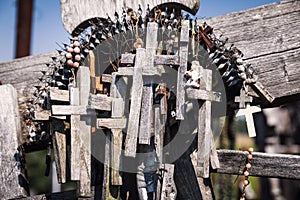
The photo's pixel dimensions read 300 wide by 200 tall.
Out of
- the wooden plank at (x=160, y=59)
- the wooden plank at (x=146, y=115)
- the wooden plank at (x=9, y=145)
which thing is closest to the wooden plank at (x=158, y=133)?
the wooden plank at (x=146, y=115)

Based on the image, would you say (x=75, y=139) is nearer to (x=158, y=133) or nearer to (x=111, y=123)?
(x=111, y=123)

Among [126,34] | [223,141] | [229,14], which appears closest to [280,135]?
[223,141]

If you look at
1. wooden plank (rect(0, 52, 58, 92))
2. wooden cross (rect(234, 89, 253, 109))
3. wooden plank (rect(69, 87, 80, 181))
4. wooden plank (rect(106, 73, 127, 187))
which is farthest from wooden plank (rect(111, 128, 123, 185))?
wooden plank (rect(0, 52, 58, 92))

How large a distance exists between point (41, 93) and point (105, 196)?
1.51 ft

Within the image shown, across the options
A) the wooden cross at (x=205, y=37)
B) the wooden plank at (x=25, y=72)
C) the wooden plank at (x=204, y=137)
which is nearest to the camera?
Answer: the wooden plank at (x=204, y=137)

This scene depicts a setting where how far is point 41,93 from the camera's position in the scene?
184 cm

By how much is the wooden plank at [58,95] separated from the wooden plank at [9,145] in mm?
446

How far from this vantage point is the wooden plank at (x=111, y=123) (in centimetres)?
152

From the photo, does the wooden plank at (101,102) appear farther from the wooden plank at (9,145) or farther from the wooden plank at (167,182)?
the wooden plank at (9,145)

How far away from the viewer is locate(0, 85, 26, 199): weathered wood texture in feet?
6.38

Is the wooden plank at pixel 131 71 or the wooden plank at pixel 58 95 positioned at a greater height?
the wooden plank at pixel 131 71

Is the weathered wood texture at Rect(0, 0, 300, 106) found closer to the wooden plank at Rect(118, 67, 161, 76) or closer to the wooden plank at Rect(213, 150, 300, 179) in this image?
the wooden plank at Rect(213, 150, 300, 179)

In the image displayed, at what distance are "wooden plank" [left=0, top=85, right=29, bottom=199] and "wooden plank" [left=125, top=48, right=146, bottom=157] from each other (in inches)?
24.5

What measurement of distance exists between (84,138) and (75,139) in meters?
0.02
